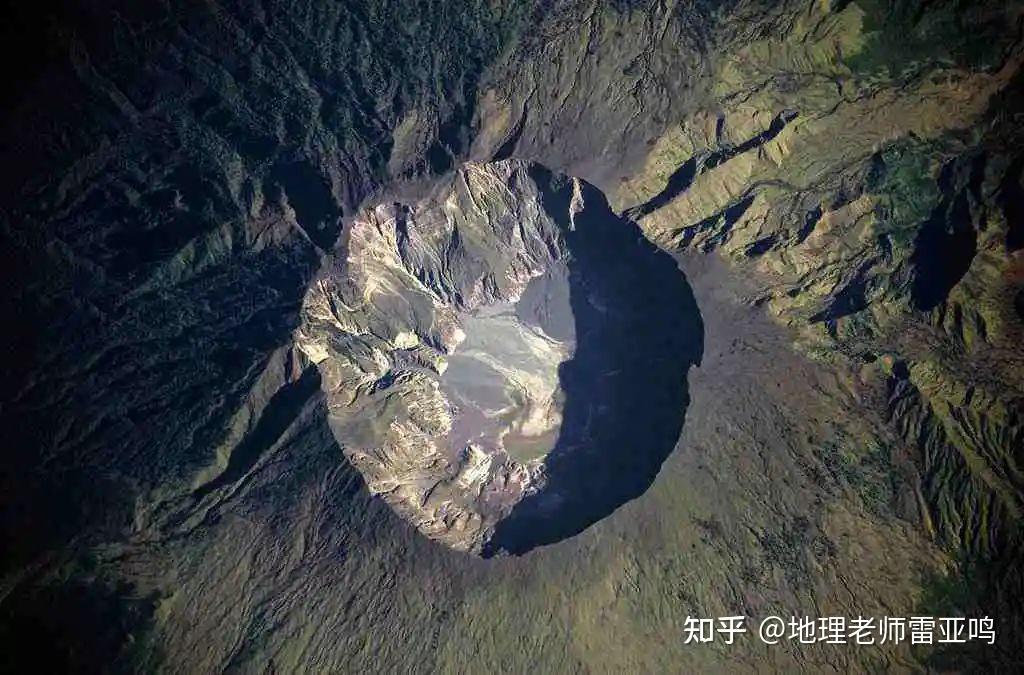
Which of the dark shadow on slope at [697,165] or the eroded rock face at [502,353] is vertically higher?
the dark shadow on slope at [697,165]

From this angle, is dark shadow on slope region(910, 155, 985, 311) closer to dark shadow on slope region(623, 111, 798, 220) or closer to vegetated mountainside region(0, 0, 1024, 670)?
vegetated mountainside region(0, 0, 1024, 670)

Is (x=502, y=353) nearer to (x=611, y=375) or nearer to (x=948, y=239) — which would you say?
(x=611, y=375)

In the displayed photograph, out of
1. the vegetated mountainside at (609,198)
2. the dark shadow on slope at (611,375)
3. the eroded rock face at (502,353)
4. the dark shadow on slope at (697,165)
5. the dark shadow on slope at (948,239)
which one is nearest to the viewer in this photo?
the vegetated mountainside at (609,198)

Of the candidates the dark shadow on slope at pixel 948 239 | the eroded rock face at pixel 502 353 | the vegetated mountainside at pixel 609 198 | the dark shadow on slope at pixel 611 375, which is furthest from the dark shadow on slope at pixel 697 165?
the dark shadow on slope at pixel 948 239

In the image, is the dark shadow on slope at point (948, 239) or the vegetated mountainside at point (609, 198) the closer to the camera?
the vegetated mountainside at point (609, 198)

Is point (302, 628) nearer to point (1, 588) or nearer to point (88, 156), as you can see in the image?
point (1, 588)

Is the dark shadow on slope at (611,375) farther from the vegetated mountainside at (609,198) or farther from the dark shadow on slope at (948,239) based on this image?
the dark shadow on slope at (948,239)
